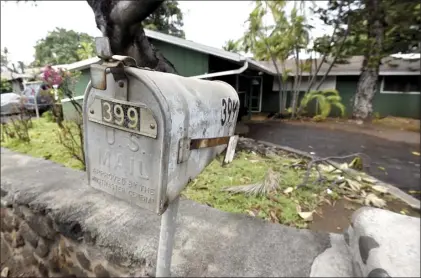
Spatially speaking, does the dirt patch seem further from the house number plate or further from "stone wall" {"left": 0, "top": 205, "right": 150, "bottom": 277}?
the house number plate

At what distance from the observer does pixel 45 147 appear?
474cm

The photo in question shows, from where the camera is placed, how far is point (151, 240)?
5.22 ft

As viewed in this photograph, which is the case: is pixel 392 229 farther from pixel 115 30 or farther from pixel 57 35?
pixel 57 35

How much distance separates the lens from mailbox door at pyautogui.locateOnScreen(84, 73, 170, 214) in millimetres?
791

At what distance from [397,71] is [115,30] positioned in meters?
13.8

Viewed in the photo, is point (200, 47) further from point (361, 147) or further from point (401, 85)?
point (401, 85)

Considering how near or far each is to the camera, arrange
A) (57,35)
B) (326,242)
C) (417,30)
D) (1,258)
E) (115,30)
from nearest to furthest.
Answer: (326,242)
(115,30)
(1,258)
(417,30)
(57,35)

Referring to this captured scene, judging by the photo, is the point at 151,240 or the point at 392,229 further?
the point at 151,240

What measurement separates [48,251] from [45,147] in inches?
127

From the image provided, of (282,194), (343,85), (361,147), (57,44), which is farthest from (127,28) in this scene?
(57,44)

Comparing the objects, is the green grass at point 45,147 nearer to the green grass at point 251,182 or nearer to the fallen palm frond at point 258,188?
the green grass at point 251,182

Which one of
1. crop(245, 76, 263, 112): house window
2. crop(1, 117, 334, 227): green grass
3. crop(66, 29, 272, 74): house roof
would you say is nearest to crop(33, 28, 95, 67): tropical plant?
crop(245, 76, 263, 112): house window

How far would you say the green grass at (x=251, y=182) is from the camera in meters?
2.43

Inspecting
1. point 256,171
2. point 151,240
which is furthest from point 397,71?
point 151,240
